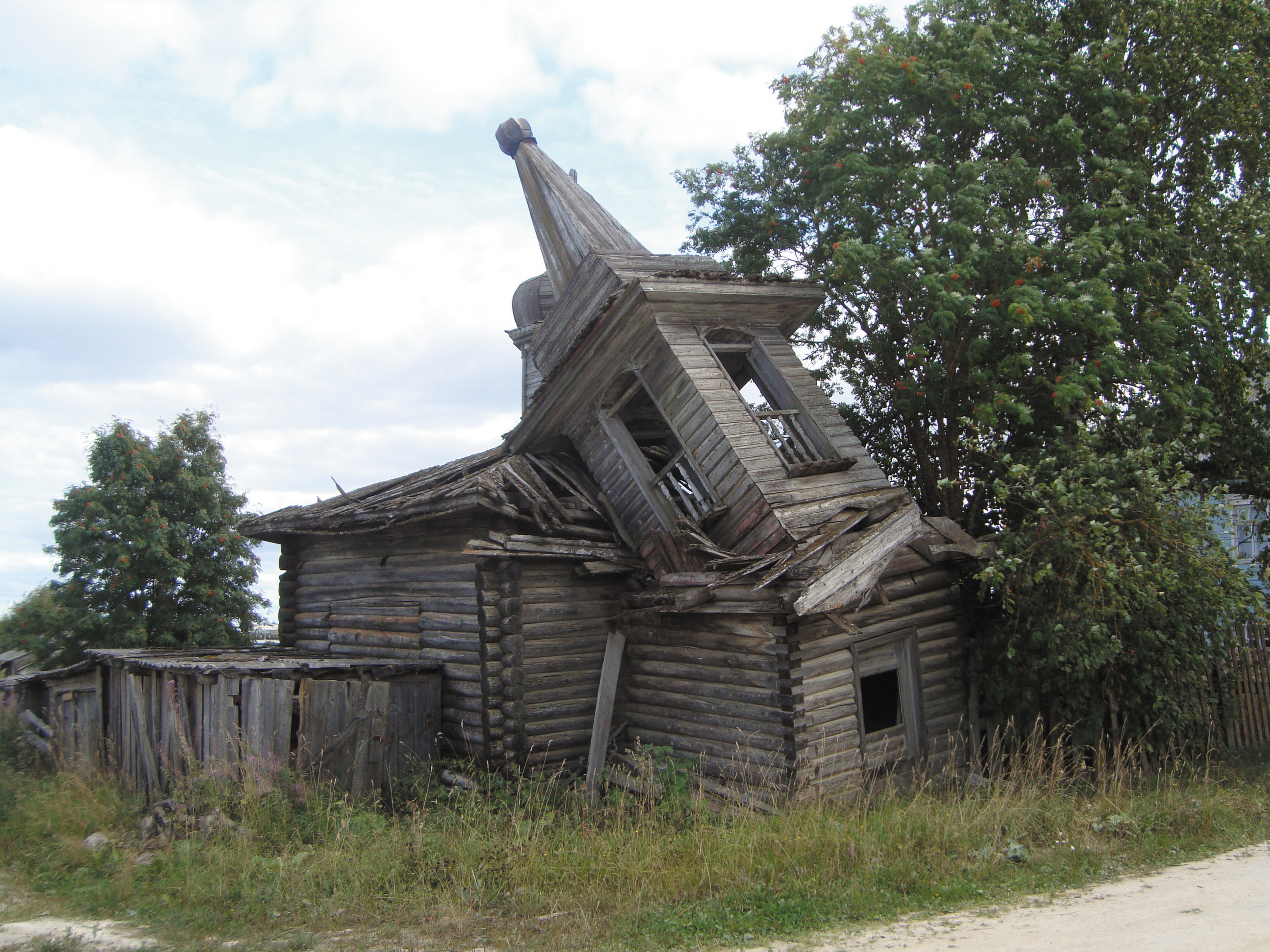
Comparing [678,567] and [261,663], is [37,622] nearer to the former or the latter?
[261,663]

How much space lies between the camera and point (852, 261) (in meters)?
11.8

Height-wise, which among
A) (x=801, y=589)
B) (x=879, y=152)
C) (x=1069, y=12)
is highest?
(x=1069, y=12)

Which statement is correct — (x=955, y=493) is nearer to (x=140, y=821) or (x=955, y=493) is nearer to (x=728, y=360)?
(x=728, y=360)

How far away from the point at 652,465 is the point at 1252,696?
9.37 m

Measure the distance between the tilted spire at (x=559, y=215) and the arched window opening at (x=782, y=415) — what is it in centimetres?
395

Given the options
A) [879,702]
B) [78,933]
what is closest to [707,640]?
[879,702]

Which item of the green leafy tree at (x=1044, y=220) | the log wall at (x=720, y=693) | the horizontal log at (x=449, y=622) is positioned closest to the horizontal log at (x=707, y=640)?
the log wall at (x=720, y=693)

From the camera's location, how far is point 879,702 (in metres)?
12.6

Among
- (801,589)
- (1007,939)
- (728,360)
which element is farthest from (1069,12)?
(1007,939)

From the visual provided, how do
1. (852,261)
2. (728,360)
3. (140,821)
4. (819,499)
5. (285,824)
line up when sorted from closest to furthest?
1. (285,824)
2. (140,821)
3. (819,499)
4. (852,261)
5. (728,360)

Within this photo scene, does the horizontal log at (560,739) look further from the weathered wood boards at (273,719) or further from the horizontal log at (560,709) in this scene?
the weathered wood boards at (273,719)

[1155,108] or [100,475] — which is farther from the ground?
[1155,108]

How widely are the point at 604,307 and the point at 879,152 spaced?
587cm

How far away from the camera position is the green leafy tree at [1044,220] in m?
11.6
